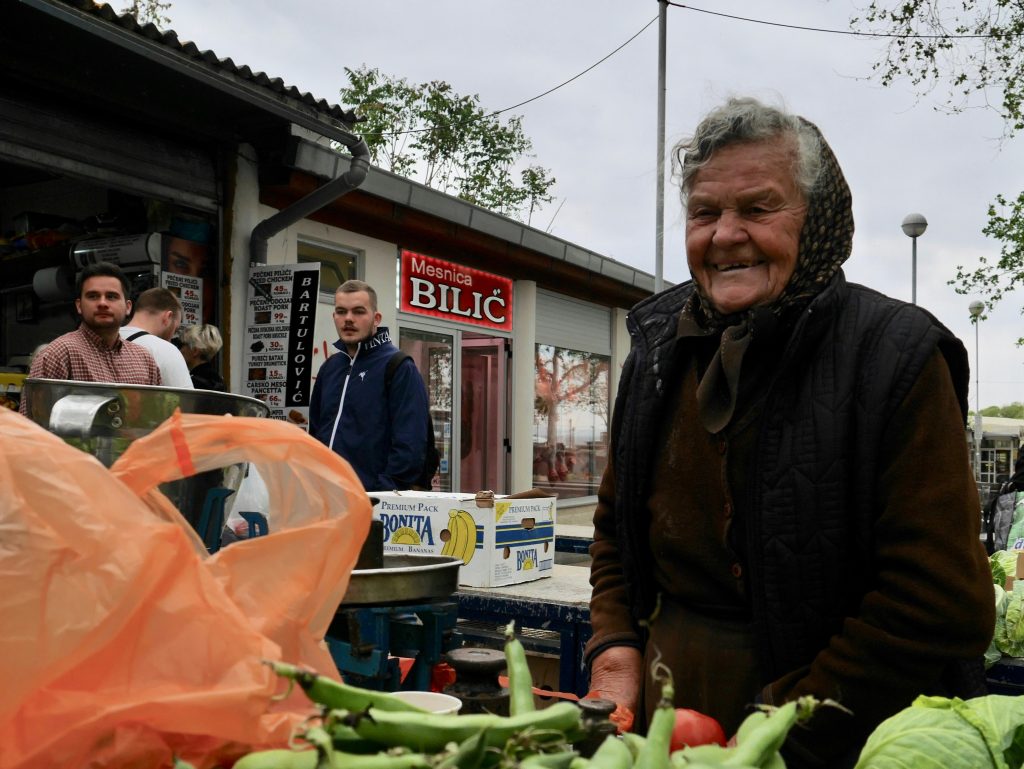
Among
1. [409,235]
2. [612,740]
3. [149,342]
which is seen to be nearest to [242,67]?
[149,342]

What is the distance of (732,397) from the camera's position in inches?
78.1

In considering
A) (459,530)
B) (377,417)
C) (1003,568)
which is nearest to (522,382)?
(377,417)

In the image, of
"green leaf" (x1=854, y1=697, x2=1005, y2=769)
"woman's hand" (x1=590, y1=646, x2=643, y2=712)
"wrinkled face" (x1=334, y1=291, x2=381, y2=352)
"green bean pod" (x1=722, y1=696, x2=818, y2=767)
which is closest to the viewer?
"green bean pod" (x1=722, y1=696, x2=818, y2=767)

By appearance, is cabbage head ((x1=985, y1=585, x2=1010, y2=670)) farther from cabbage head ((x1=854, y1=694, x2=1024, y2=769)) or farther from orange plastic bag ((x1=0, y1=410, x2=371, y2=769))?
orange plastic bag ((x1=0, y1=410, x2=371, y2=769))

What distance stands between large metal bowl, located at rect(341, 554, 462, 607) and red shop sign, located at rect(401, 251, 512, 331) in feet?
28.1

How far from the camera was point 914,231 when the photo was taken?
20.2 m

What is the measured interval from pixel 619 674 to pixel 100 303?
3.86 m

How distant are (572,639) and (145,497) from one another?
244 centimetres

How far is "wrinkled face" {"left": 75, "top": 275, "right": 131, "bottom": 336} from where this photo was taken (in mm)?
4926

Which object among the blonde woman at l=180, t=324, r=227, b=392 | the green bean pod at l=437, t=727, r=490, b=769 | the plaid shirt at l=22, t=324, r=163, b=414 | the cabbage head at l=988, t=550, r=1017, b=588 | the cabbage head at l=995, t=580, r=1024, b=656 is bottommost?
the cabbage head at l=995, t=580, r=1024, b=656

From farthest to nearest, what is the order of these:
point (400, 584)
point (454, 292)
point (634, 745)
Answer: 1. point (454, 292)
2. point (400, 584)
3. point (634, 745)

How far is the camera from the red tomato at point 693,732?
128cm

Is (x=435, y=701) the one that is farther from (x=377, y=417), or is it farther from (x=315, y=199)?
(x=315, y=199)

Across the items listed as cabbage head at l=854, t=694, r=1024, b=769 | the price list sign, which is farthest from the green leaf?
the price list sign
